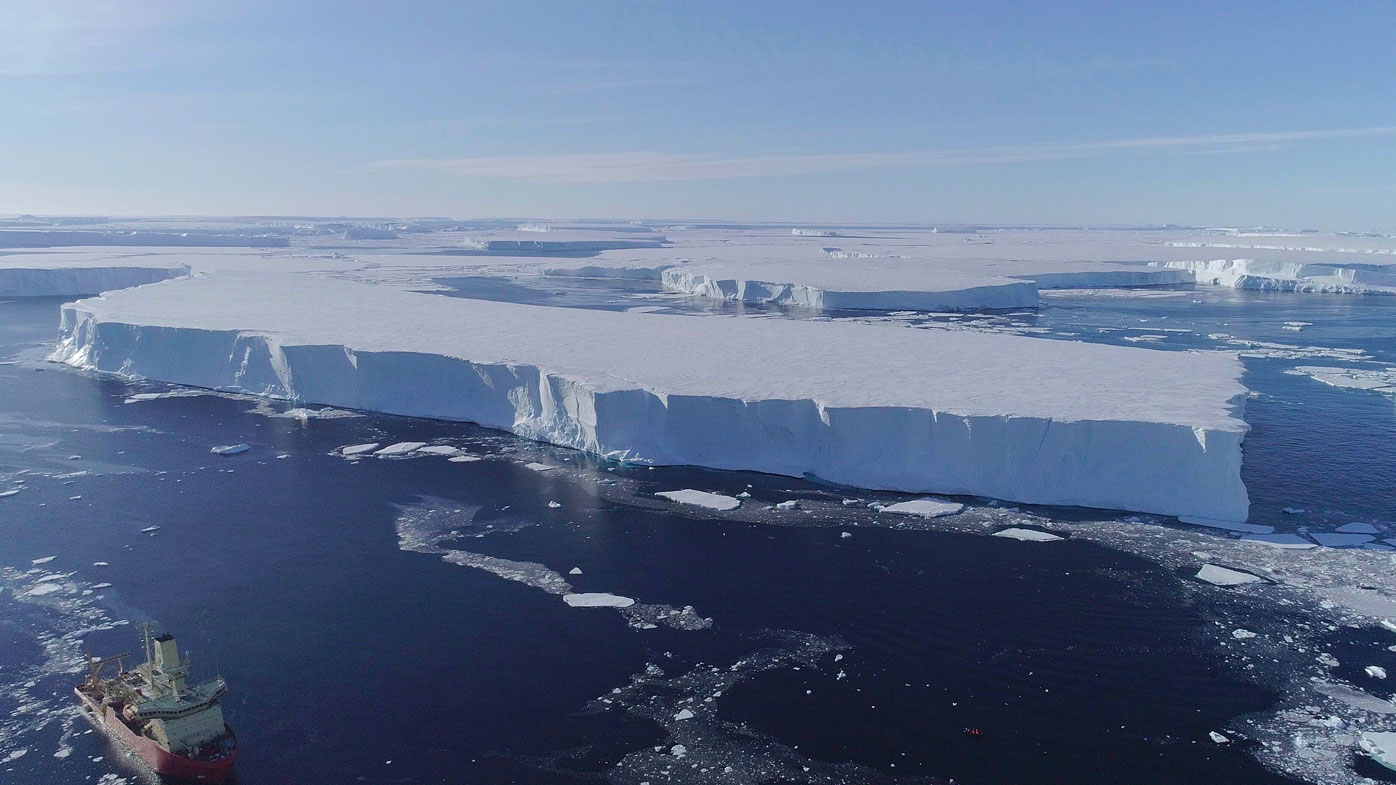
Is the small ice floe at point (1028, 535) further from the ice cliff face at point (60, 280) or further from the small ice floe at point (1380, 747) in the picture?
the ice cliff face at point (60, 280)

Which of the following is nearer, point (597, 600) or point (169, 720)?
point (169, 720)

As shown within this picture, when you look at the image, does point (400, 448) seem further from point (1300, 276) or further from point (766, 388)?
point (1300, 276)

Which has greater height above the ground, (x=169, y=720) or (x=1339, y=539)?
(x=1339, y=539)

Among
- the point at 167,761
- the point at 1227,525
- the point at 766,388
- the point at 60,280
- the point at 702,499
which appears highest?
the point at 60,280

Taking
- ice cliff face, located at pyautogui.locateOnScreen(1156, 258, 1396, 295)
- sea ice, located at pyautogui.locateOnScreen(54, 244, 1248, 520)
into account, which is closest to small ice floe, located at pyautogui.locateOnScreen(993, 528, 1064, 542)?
sea ice, located at pyautogui.locateOnScreen(54, 244, 1248, 520)

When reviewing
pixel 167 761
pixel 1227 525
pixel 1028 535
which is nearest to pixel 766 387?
pixel 1028 535

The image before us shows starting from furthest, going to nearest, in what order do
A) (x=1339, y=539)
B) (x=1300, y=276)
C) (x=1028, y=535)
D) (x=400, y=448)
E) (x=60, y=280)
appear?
(x=1300, y=276) → (x=60, y=280) → (x=400, y=448) → (x=1028, y=535) → (x=1339, y=539)

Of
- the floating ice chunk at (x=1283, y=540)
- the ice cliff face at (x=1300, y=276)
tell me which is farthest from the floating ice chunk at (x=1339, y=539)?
the ice cliff face at (x=1300, y=276)

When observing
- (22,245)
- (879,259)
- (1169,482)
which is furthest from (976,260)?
(22,245)
